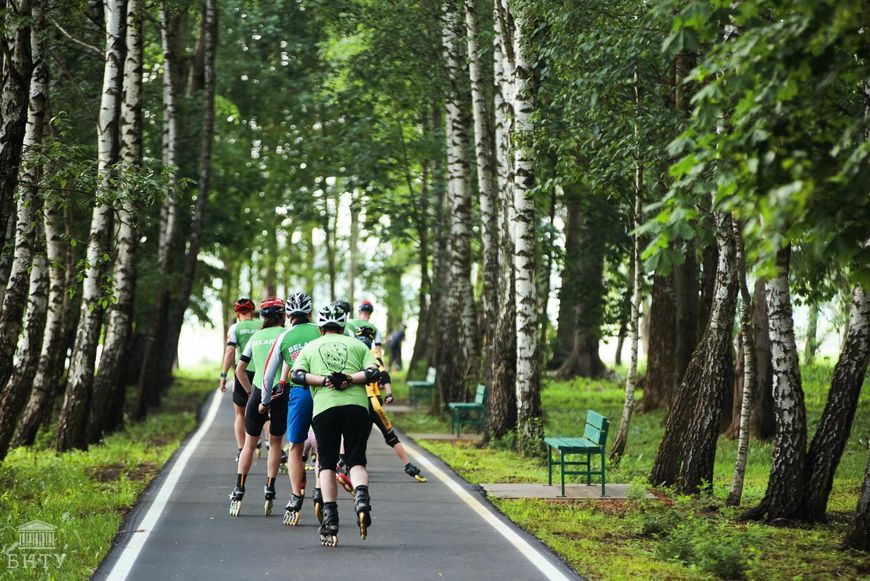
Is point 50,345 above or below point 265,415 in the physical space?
above

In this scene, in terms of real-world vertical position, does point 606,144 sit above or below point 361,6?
below

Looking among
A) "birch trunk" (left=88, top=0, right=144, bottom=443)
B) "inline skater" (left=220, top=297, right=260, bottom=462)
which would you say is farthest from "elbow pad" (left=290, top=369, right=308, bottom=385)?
"birch trunk" (left=88, top=0, right=144, bottom=443)

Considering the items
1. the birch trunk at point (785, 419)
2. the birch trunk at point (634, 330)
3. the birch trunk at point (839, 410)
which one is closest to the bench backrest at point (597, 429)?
the birch trunk at point (634, 330)

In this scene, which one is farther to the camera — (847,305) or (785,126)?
(847,305)

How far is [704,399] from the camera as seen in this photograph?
44.8 ft

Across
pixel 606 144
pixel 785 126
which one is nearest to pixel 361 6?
pixel 606 144

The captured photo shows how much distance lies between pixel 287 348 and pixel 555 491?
4.70 m

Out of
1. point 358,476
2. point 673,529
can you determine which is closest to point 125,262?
point 358,476

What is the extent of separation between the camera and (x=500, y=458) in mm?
17969

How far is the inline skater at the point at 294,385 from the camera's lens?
35.0 ft

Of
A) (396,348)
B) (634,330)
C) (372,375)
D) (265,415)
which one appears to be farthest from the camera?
(396,348)

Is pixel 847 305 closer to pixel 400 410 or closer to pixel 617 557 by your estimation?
pixel 400 410

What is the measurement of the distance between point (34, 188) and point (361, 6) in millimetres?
16224

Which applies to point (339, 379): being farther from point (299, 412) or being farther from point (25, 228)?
point (25, 228)
